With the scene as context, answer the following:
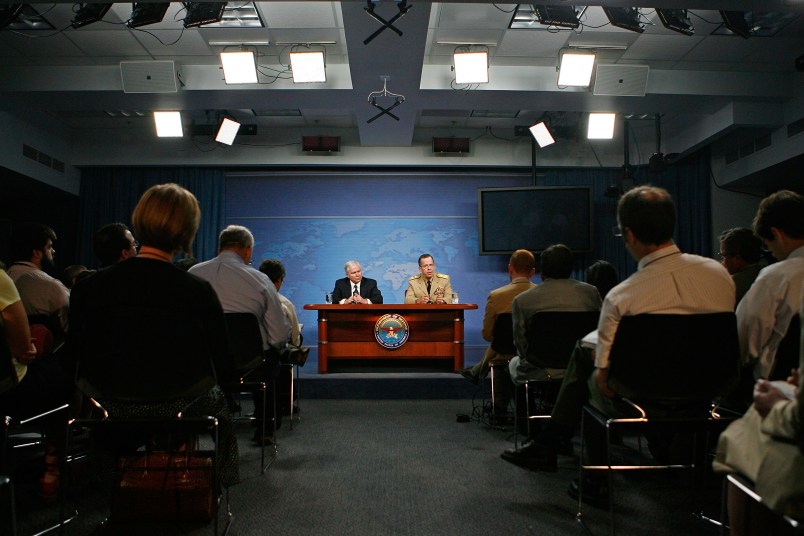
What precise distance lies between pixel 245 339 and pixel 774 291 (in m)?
2.16

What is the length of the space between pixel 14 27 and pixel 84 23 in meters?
1.24

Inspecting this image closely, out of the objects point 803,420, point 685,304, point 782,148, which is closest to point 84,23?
point 685,304

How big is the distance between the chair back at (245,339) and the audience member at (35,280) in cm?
78

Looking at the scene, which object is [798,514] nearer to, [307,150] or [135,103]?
[135,103]

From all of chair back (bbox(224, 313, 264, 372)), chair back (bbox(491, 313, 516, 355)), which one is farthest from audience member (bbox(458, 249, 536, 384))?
chair back (bbox(224, 313, 264, 372))

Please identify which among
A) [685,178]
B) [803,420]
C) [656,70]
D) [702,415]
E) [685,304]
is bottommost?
[702,415]

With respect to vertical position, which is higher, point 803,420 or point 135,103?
point 135,103

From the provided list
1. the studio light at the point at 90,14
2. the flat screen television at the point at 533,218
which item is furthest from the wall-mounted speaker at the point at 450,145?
the studio light at the point at 90,14

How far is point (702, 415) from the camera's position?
6.70ft

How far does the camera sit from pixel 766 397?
1.26 m

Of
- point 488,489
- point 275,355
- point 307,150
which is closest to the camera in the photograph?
point 488,489

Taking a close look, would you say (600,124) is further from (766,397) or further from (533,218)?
(766,397)

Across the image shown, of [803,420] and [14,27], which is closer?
[803,420]

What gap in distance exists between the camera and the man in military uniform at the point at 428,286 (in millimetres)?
6344
